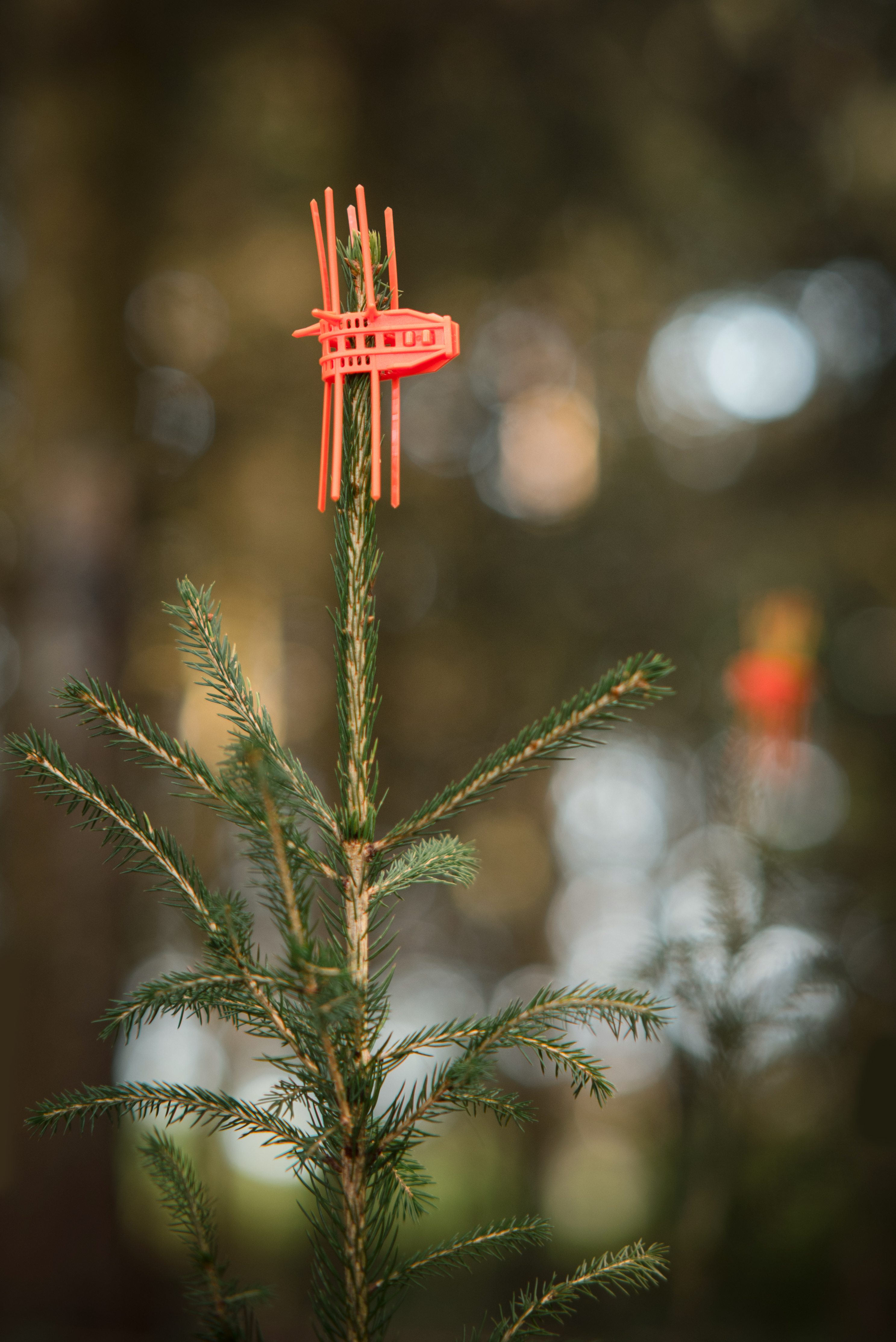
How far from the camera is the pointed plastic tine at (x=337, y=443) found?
702 millimetres

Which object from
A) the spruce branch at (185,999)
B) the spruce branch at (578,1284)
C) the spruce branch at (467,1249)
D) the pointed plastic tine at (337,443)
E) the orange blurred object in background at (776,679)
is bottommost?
the spruce branch at (578,1284)

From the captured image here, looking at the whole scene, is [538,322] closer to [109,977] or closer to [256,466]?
[256,466]

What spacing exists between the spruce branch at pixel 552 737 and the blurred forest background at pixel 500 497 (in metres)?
1.86

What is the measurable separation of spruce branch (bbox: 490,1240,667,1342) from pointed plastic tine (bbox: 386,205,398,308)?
2.49ft

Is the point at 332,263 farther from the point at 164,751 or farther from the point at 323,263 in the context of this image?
the point at 164,751

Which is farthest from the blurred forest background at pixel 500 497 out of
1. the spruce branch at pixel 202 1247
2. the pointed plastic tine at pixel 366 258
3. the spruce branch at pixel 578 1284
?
the pointed plastic tine at pixel 366 258

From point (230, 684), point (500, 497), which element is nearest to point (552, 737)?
point (230, 684)

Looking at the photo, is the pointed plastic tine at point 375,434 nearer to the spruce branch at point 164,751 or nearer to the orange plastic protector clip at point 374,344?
the orange plastic protector clip at point 374,344

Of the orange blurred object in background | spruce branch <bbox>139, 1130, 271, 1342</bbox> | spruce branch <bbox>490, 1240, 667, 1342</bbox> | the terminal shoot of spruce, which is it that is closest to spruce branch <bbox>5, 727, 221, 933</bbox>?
the terminal shoot of spruce

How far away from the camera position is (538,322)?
457cm

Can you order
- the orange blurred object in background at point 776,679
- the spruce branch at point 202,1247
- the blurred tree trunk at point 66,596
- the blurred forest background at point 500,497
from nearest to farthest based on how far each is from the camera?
1. the spruce branch at point 202,1247
2. the orange blurred object in background at point 776,679
3. the blurred tree trunk at point 66,596
4. the blurred forest background at point 500,497

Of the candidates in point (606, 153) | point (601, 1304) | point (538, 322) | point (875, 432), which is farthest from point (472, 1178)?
point (606, 153)

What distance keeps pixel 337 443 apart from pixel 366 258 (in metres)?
0.16

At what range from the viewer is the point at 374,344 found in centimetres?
73
